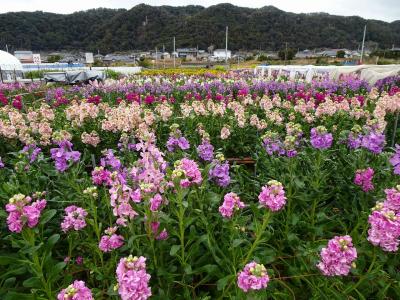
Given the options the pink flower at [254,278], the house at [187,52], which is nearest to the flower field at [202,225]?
the pink flower at [254,278]

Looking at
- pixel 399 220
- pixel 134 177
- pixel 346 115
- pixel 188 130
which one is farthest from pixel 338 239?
pixel 346 115

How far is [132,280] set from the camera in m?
1.24

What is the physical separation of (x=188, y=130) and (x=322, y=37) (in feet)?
319

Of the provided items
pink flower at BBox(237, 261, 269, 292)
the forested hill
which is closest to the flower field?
pink flower at BBox(237, 261, 269, 292)

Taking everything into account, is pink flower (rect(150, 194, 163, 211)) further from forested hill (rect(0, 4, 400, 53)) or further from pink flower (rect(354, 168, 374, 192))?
forested hill (rect(0, 4, 400, 53))

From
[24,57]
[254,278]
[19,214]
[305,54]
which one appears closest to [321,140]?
[254,278]

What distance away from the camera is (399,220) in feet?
4.79

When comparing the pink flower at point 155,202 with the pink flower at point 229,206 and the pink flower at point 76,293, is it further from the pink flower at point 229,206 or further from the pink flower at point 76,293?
the pink flower at point 76,293

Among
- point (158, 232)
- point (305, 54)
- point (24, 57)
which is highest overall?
point (305, 54)

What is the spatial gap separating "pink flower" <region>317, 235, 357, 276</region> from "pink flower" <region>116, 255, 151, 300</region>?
0.80 meters

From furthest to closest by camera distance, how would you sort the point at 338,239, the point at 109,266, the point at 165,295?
1. the point at 109,266
2. the point at 165,295
3. the point at 338,239

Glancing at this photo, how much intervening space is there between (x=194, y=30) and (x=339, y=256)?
101m

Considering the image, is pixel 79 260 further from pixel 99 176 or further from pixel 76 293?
pixel 76 293

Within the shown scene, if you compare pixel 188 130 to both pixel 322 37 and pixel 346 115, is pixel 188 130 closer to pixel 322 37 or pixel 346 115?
pixel 346 115
